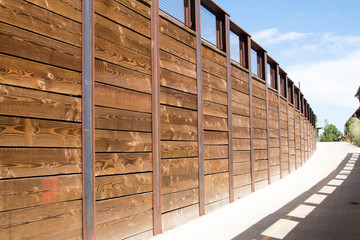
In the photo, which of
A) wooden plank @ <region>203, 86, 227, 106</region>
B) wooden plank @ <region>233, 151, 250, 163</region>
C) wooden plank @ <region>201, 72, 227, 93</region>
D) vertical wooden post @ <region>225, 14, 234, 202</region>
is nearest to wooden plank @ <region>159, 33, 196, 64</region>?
wooden plank @ <region>201, 72, 227, 93</region>

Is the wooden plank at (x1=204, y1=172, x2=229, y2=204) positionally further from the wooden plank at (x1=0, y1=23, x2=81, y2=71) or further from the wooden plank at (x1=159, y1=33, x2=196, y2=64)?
the wooden plank at (x1=0, y1=23, x2=81, y2=71)

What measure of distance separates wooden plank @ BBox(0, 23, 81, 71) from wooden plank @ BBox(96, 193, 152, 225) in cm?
202

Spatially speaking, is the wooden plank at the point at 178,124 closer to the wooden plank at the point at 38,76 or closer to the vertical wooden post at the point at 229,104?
the vertical wooden post at the point at 229,104

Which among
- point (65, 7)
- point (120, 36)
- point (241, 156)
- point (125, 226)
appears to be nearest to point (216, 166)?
point (241, 156)

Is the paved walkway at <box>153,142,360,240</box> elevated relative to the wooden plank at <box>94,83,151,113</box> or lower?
lower

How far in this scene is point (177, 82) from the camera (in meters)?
7.41

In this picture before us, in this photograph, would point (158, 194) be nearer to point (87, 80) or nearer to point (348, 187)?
point (87, 80)

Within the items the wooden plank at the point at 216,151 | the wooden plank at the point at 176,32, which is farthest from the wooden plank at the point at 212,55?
the wooden plank at the point at 216,151

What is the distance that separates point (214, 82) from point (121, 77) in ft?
13.2

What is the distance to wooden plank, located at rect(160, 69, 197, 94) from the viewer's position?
6938 millimetres

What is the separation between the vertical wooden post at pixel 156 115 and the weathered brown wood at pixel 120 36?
0.82 ft

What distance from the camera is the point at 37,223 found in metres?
4.12

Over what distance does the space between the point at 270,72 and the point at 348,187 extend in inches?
260

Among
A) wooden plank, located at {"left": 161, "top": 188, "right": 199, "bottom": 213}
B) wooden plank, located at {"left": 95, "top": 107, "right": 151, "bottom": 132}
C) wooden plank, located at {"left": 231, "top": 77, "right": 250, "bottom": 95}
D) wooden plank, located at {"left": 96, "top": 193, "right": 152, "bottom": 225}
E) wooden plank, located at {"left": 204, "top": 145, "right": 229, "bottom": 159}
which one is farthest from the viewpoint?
wooden plank, located at {"left": 231, "top": 77, "right": 250, "bottom": 95}
